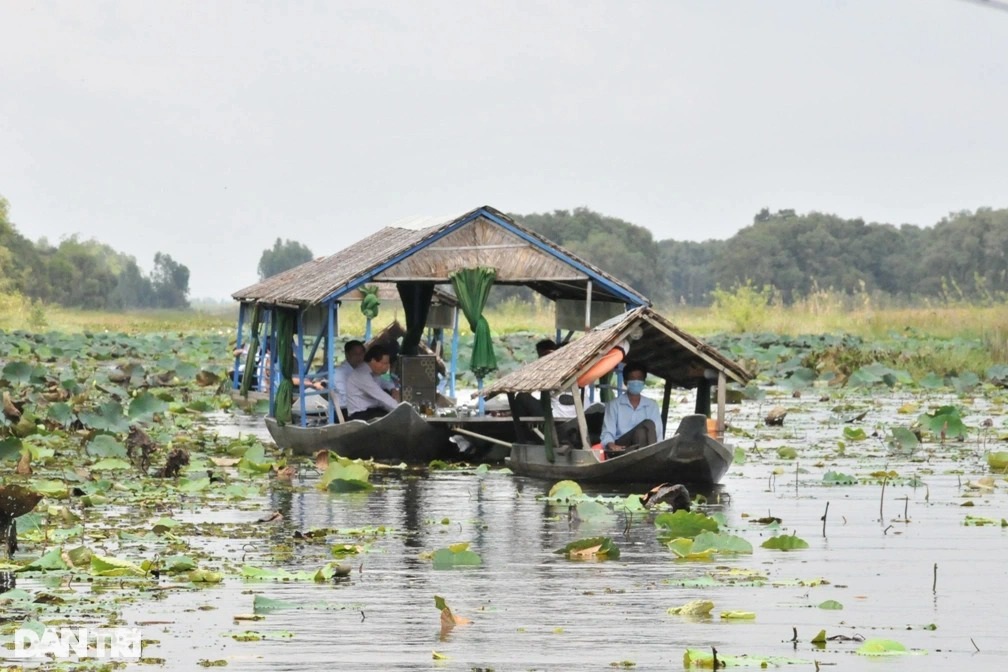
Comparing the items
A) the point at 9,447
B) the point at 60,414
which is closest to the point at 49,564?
the point at 9,447

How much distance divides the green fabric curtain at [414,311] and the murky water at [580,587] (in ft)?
15.7

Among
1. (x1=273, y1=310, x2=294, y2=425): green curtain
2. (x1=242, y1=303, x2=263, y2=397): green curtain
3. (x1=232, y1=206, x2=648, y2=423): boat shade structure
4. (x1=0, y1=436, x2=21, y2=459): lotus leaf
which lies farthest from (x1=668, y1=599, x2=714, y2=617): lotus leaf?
(x1=242, y1=303, x2=263, y2=397): green curtain

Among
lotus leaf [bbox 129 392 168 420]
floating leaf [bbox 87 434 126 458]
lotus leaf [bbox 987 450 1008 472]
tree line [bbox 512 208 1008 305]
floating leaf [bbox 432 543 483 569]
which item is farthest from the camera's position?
tree line [bbox 512 208 1008 305]

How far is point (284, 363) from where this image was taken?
18875 millimetres

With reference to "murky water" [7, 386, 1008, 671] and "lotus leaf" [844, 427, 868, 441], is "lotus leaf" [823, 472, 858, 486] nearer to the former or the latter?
"murky water" [7, 386, 1008, 671]

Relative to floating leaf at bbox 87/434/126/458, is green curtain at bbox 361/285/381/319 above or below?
above

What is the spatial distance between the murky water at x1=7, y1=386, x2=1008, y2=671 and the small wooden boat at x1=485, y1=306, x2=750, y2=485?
1.08ft

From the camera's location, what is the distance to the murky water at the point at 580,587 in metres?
7.98

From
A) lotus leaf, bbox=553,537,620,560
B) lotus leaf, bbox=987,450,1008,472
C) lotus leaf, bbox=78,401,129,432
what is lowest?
lotus leaf, bbox=553,537,620,560

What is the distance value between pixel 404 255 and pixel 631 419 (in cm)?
335

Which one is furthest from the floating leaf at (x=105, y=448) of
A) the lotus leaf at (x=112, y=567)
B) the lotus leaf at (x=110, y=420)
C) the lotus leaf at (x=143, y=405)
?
the lotus leaf at (x=112, y=567)

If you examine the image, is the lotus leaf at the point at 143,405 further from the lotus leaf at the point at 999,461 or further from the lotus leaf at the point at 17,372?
the lotus leaf at the point at 999,461

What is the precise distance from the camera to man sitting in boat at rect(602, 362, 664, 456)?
49.0 feet

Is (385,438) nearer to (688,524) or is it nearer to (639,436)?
(639,436)
